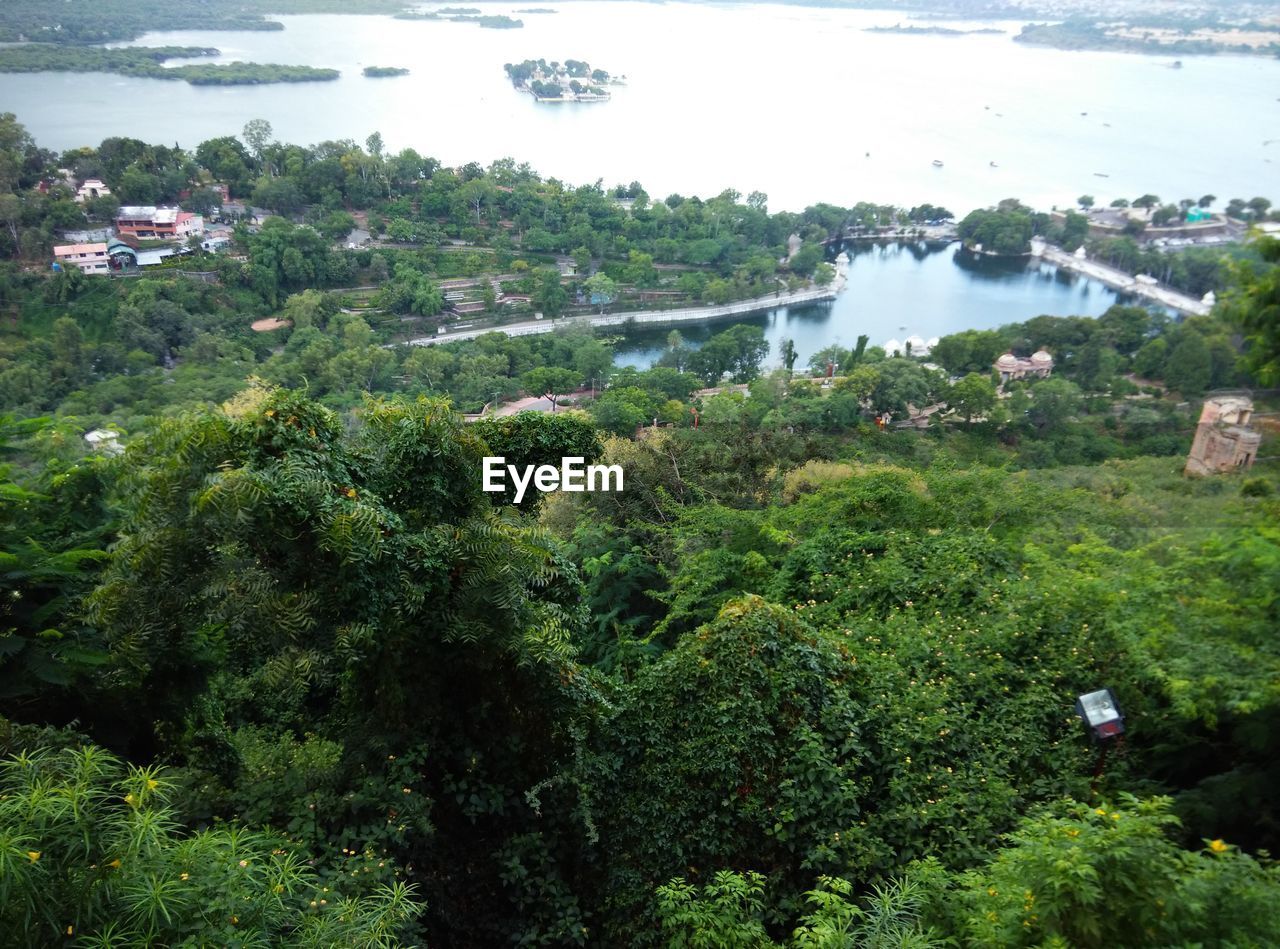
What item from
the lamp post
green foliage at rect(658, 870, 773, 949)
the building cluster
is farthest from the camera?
the building cluster

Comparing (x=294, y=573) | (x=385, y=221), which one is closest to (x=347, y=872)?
(x=294, y=573)

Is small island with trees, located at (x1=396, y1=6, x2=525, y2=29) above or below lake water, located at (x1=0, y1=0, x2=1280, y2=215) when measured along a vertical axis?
above

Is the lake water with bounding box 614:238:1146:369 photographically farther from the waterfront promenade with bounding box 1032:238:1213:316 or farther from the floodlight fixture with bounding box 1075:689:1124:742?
the floodlight fixture with bounding box 1075:689:1124:742

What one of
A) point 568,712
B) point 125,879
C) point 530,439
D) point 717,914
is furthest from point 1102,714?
point 125,879

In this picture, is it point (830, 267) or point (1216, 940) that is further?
point (830, 267)

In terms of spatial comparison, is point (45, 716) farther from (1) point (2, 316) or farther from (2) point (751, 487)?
(1) point (2, 316)

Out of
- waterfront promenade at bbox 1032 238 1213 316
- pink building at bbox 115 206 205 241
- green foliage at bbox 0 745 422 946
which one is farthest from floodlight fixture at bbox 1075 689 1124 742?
pink building at bbox 115 206 205 241
